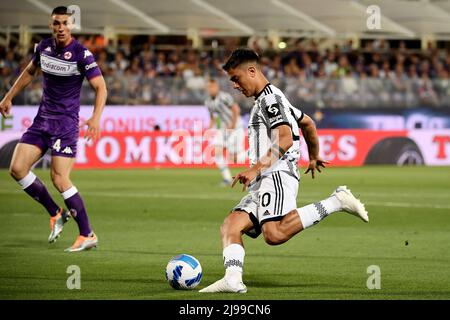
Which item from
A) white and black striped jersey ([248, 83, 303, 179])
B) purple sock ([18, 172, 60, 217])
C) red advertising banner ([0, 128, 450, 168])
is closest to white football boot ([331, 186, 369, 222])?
white and black striped jersey ([248, 83, 303, 179])

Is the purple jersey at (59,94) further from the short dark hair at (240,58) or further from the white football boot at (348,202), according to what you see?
Result: the white football boot at (348,202)

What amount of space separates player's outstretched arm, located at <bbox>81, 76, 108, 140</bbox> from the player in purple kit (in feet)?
0.16

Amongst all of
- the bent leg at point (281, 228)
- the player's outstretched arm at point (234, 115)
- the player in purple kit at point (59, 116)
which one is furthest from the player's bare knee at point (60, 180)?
the player's outstretched arm at point (234, 115)

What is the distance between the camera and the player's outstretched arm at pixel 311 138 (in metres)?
9.36

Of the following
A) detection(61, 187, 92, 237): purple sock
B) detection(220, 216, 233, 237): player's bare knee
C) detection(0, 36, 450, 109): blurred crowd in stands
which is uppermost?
detection(0, 36, 450, 109): blurred crowd in stands

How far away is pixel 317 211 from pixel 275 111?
97cm

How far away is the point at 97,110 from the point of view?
36.6ft

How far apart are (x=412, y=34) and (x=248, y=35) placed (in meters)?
5.89

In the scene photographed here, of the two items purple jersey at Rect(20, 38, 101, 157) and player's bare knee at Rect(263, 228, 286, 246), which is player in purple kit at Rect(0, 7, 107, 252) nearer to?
purple jersey at Rect(20, 38, 101, 157)

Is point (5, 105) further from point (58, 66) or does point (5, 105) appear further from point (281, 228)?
point (281, 228)

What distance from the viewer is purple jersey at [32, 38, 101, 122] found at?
1156 cm

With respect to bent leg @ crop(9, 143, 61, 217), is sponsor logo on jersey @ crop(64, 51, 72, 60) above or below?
above

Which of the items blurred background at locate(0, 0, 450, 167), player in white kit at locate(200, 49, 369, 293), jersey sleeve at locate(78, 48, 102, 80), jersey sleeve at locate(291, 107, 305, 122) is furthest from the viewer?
blurred background at locate(0, 0, 450, 167)

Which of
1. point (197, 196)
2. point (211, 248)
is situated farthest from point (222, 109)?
point (211, 248)
